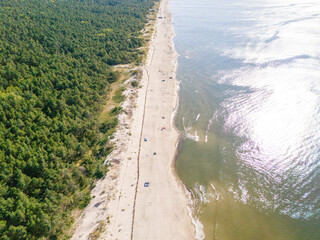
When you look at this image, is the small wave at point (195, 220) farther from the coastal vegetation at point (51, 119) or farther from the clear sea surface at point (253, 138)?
the coastal vegetation at point (51, 119)

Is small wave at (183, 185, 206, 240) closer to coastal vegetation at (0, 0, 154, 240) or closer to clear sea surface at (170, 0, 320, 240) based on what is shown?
clear sea surface at (170, 0, 320, 240)

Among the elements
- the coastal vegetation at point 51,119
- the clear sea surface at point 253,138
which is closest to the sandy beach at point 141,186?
the coastal vegetation at point 51,119

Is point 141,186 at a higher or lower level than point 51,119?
lower

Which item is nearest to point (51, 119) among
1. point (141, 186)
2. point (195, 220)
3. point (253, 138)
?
point (141, 186)

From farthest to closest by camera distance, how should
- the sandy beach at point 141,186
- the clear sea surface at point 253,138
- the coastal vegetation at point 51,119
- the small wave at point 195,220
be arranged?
the clear sea surface at point 253,138, the small wave at point 195,220, the sandy beach at point 141,186, the coastal vegetation at point 51,119

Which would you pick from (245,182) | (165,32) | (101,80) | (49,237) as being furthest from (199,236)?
(165,32)

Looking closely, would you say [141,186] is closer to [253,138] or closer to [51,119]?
[51,119]

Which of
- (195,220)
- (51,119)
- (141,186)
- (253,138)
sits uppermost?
(51,119)
